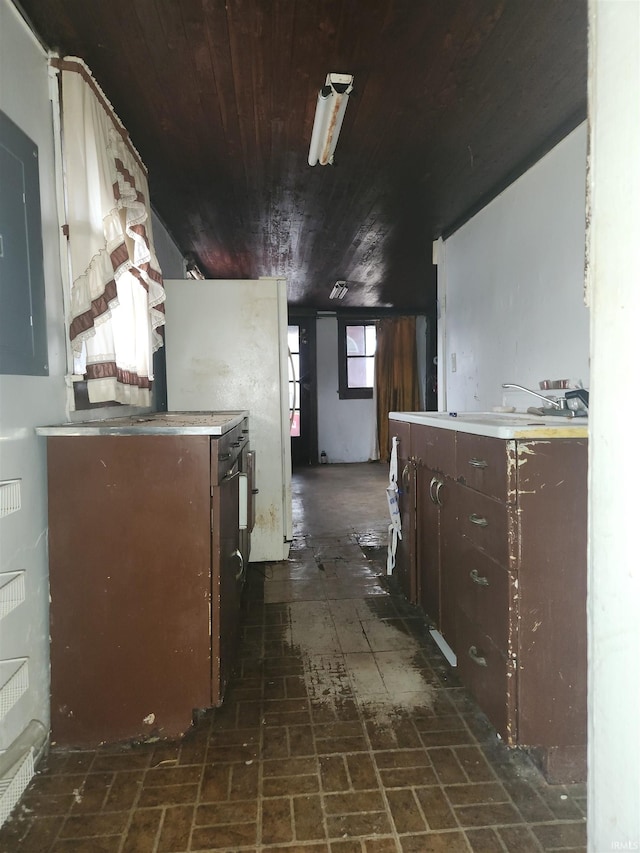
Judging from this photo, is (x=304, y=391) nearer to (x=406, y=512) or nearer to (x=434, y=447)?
(x=406, y=512)

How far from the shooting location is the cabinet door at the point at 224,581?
1566 mm

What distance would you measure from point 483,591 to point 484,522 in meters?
0.22

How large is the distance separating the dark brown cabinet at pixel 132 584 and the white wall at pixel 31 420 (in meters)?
0.04

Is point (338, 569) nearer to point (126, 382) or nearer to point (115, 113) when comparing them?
point (126, 382)

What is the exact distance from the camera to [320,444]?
25.3 ft

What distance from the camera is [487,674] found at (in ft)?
4.91

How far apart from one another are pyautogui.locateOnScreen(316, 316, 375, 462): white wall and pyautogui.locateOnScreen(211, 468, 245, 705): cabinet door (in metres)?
5.69

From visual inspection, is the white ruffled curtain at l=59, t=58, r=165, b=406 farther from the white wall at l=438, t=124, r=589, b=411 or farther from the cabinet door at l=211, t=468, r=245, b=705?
the white wall at l=438, t=124, r=589, b=411

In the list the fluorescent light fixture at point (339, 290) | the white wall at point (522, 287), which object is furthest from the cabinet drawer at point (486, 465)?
the fluorescent light fixture at point (339, 290)

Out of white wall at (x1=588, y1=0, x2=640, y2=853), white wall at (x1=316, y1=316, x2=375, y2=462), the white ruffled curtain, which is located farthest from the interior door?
white wall at (x1=588, y1=0, x2=640, y2=853)

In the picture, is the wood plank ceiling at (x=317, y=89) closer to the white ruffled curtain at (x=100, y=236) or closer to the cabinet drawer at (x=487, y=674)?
the white ruffled curtain at (x=100, y=236)

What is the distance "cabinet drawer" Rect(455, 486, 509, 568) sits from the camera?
1.39 metres

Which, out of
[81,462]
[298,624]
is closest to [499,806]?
[298,624]

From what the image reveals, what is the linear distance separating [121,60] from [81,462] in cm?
151
